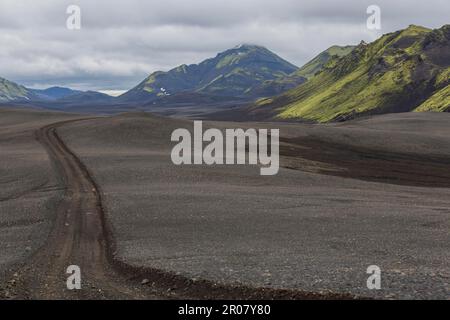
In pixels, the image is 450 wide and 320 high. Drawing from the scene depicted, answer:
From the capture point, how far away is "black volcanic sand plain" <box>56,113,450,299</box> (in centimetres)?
1672

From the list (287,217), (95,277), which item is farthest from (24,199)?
(95,277)

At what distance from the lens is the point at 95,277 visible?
669 inches

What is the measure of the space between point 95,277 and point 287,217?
12.6m

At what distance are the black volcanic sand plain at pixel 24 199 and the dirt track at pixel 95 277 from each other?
0.67 metres

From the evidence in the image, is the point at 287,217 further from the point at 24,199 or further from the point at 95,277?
the point at 24,199

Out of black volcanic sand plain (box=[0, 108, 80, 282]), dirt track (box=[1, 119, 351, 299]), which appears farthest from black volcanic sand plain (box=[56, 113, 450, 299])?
black volcanic sand plain (box=[0, 108, 80, 282])

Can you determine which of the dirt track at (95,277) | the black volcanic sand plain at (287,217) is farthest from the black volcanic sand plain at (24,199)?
the black volcanic sand plain at (287,217)

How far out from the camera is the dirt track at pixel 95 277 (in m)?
15.1

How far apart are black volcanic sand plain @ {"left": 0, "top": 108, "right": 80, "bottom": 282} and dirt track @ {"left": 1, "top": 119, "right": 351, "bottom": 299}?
26.4 inches

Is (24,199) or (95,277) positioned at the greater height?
(24,199)

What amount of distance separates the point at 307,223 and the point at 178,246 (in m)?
7.58

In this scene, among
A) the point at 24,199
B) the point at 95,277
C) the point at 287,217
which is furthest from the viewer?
the point at 24,199
